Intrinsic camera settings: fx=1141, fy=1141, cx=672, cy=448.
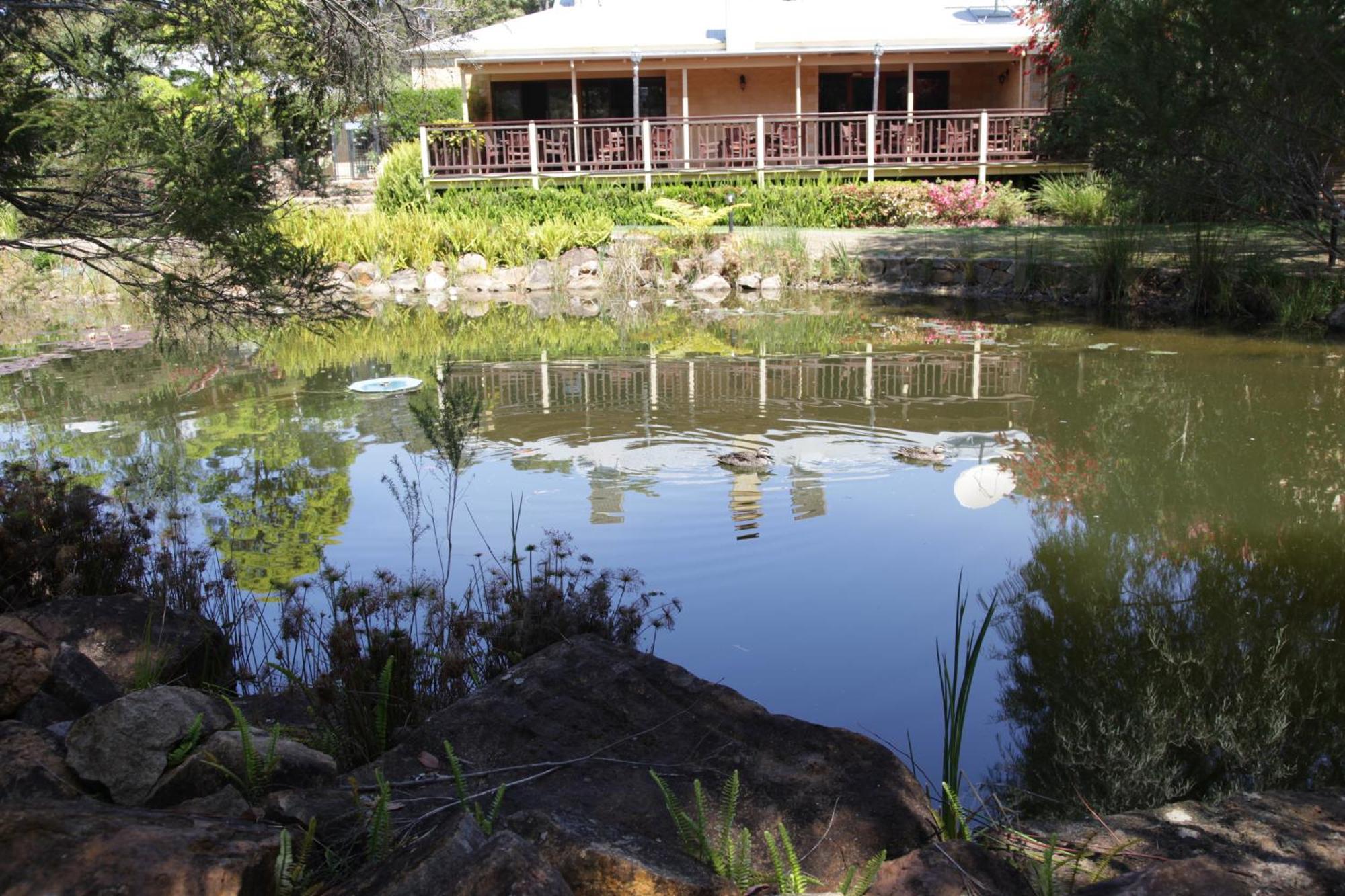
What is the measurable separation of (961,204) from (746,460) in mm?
13579

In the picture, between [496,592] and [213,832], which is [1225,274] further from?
[213,832]

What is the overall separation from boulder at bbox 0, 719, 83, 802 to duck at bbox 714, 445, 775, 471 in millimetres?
4622

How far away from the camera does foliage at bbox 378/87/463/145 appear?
73.7ft

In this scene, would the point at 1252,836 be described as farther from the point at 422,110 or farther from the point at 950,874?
the point at 422,110

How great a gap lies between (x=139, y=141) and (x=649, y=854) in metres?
4.74

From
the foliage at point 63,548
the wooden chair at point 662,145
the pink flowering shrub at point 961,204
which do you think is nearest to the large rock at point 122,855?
the foliage at point 63,548

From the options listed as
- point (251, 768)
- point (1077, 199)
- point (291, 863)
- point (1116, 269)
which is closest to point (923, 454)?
point (251, 768)

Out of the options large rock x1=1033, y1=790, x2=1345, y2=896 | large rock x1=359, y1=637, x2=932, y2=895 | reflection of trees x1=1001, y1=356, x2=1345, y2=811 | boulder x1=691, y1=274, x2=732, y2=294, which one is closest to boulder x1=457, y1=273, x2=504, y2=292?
boulder x1=691, y1=274, x2=732, y2=294

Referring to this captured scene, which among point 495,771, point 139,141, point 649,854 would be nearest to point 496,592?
point 495,771

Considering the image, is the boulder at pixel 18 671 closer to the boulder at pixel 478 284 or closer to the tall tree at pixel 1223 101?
the tall tree at pixel 1223 101

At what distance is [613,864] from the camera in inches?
91.6

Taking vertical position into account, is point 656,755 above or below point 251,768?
below

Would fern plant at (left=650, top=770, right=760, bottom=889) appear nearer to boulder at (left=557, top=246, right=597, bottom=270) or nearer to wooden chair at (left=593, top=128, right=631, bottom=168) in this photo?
boulder at (left=557, top=246, right=597, bottom=270)

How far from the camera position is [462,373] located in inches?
411
